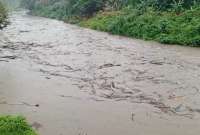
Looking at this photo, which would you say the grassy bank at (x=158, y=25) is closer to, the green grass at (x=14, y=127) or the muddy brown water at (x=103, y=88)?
the muddy brown water at (x=103, y=88)

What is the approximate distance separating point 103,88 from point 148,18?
1088 cm

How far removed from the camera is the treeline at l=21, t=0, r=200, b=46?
1725 centimetres

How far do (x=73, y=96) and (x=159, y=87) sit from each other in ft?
7.55

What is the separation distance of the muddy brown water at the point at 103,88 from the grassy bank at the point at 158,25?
3.96ft

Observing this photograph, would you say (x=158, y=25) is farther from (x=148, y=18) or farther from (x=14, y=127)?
(x=14, y=127)

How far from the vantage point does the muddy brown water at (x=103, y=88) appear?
741cm

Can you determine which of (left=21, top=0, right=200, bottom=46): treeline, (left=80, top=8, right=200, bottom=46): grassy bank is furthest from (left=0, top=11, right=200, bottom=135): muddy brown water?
(left=21, top=0, right=200, bottom=46): treeline

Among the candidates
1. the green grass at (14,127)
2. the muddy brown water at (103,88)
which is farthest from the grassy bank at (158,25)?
the green grass at (14,127)

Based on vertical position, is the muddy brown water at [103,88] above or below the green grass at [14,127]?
below

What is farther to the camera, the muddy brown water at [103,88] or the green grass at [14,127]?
the muddy brown water at [103,88]

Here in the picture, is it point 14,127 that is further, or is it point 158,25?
point 158,25

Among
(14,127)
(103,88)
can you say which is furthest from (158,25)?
(14,127)

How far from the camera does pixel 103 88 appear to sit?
977 centimetres

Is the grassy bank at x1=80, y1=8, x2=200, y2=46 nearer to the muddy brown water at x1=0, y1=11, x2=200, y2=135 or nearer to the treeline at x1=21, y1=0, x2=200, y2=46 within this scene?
the treeline at x1=21, y1=0, x2=200, y2=46
